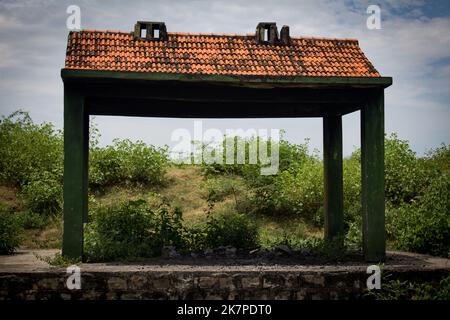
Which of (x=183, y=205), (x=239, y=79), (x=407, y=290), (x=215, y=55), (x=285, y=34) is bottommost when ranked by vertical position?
(x=407, y=290)

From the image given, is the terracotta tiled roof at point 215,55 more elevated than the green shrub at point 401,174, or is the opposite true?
the terracotta tiled roof at point 215,55

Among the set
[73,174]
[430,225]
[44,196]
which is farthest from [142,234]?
[44,196]

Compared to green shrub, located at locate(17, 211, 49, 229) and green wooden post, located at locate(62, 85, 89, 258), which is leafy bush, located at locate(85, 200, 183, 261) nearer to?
green wooden post, located at locate(62, 85, 89, 258)

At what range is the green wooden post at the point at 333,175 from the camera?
1211 centimetres

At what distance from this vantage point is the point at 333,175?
1212 centimetres

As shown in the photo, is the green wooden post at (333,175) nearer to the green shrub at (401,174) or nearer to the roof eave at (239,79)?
the roof eave at (239,79)

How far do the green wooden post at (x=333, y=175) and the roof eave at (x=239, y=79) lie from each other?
247 centimetres

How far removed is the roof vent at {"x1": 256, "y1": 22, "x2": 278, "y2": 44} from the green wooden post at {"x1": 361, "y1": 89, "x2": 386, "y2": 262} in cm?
251

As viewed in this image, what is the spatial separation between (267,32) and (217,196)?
8.51 metres

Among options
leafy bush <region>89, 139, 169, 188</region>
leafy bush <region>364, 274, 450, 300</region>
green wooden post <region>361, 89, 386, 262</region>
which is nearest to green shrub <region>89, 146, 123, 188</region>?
leafy bush <region>89, 139, 169, 188</region>

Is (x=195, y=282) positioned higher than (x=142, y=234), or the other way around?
(x=142, y=234)

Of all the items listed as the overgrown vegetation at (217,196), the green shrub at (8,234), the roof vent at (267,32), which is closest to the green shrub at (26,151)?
the overgrown vegetation at (217,196)

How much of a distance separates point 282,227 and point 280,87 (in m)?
8.15

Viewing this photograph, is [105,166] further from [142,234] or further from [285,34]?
[285,34]
